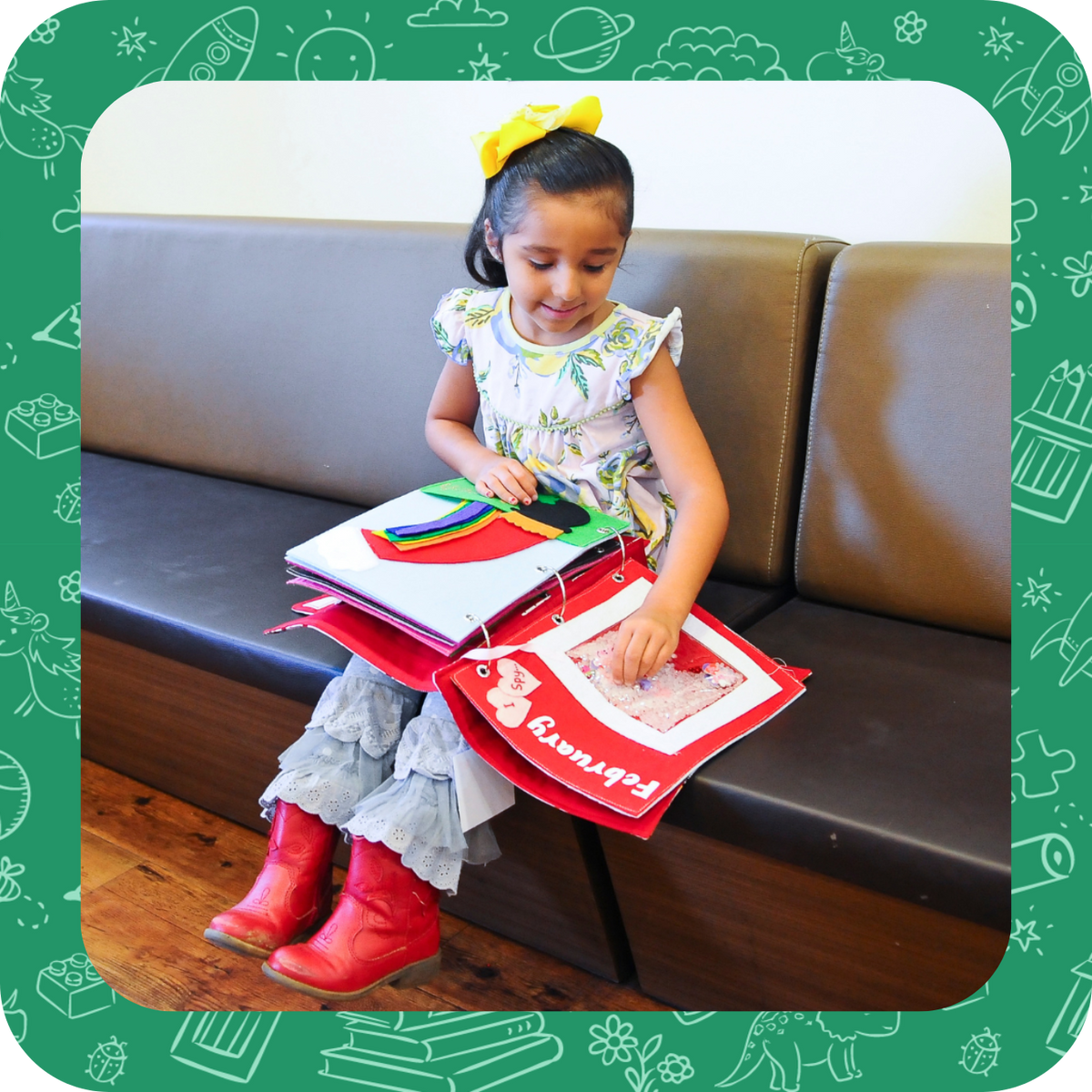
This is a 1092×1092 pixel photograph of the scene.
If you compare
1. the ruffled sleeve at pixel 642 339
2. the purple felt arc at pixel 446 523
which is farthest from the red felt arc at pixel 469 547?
the ruffled sleeve at pixel 642 339

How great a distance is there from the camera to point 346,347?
6.17 feet

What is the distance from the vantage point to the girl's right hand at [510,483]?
4.56ft

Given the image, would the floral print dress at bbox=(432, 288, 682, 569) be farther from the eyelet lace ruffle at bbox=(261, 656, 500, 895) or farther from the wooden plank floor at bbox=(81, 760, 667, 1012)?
the wooden plank floor at bbox=(81, 760, 667, 1012)

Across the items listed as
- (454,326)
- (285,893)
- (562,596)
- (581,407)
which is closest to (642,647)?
(562,596)

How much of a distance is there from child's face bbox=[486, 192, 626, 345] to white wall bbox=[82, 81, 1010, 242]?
522 millimetres

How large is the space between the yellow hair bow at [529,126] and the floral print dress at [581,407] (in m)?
0.21

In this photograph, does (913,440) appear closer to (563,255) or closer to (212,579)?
(563,255)

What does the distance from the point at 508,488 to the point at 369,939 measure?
22.4 inches

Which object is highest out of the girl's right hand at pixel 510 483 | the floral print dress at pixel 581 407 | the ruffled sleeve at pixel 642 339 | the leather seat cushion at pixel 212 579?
the ruffled sleeve at pixel 642 339

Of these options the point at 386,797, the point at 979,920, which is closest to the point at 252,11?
the point at 386,797

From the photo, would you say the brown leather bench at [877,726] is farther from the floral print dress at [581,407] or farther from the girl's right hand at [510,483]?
the girl's right hand at [510,483]

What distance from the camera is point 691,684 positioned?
1200 millimetres

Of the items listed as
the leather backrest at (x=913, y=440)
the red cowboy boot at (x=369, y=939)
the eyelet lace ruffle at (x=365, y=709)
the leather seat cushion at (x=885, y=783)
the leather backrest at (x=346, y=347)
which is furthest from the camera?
the leather backrest at (x=346, y=347)

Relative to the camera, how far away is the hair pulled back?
4.08 feet
